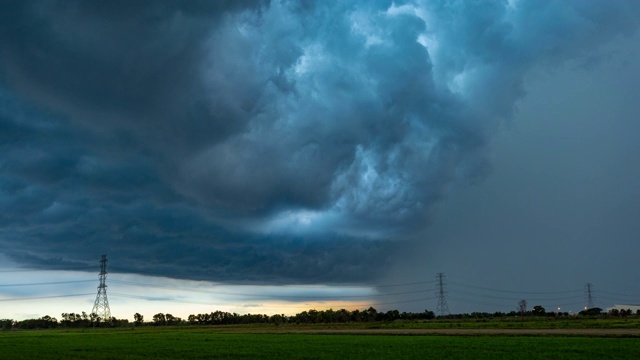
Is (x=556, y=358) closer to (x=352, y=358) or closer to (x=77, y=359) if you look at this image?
(x=352, y=358)

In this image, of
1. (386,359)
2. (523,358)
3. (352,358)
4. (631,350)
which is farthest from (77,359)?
(631,350)

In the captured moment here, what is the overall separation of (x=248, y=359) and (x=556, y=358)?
30.1 m

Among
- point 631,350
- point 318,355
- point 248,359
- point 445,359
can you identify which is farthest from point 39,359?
point 631,350

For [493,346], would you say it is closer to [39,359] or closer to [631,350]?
[631,350]

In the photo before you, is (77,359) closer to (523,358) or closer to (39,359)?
(39,359)

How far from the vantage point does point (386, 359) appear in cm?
4897

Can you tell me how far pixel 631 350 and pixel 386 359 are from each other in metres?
27.4

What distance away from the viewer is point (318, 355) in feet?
179

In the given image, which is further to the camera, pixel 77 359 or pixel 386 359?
pixel 77 359

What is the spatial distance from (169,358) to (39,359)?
1444 centimetres

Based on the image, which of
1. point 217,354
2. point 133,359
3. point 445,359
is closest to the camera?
point 445,359

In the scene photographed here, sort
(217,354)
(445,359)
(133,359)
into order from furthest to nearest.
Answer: (217,354), (133,359), (445,359)

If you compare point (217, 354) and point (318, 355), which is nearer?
point (318, 355)

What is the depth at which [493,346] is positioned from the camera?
63.4m
